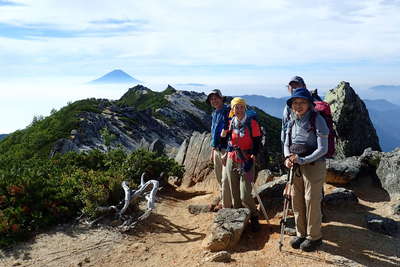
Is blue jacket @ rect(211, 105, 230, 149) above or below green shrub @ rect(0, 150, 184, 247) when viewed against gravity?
above

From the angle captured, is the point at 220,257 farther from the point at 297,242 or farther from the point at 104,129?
the point at 104,129

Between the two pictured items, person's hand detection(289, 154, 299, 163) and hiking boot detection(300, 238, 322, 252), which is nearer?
person's hand detection(289, 154, 299, 163)

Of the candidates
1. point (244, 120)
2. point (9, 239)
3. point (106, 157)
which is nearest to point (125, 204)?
point (9, 239)

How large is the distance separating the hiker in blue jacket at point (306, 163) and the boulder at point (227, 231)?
48.8 inches

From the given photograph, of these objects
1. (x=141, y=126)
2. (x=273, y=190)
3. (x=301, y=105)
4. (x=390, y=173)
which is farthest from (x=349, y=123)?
(x=141, y=126)

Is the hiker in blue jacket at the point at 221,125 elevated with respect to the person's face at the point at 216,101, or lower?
lower

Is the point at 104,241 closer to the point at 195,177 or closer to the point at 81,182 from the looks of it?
the point at 81,182

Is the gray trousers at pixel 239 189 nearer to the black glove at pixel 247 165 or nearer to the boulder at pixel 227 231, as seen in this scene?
the black glove at pixel 247 165

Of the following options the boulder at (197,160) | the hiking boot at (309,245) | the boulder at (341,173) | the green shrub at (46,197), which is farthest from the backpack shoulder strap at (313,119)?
the boulder at (197,160)

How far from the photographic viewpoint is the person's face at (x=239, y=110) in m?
8.62

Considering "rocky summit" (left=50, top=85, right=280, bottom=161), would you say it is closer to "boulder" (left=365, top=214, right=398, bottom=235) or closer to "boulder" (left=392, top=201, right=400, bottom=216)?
"boulder" (left=392, top=201, right=400, bottom=216)

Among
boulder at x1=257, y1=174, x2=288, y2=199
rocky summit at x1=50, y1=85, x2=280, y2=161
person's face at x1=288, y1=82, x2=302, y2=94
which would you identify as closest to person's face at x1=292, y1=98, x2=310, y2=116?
person's face at x1=288, y1=82, x2=302, y2=94

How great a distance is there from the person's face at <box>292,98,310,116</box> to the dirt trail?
9.27ft

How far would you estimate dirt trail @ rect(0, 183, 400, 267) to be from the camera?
7543 millimetres
